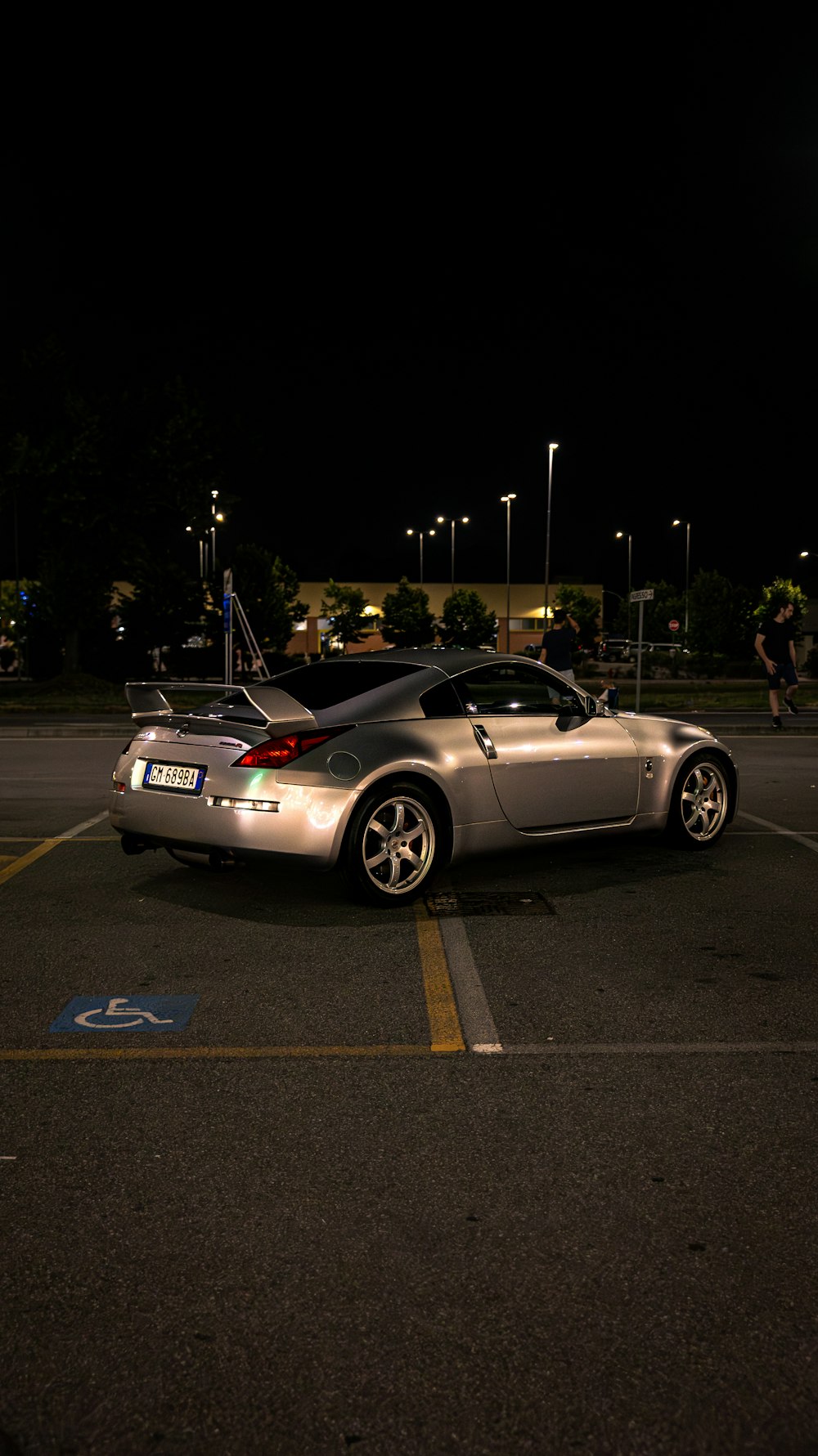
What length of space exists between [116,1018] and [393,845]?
7.68ft

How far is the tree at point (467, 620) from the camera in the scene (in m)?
83.3

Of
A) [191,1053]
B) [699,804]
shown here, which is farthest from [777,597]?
[191,1053]

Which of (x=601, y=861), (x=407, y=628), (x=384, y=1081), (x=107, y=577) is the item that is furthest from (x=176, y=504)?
(x=407, y=628)

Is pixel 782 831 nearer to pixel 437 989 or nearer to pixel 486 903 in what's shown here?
pixel 486 903

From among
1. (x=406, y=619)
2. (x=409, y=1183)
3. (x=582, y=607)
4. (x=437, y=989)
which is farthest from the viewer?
(x=582, y=607)

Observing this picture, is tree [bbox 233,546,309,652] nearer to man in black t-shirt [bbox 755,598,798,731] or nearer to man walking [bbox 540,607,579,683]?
man in black t-shirt [bbox 755,598,798,731]

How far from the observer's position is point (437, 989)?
5.42 m

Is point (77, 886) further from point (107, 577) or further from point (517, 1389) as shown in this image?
point (107, 577)

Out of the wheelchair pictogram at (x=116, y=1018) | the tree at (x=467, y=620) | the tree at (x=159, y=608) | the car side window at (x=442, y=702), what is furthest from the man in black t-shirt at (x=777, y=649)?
the tree at (x=467, y=620)

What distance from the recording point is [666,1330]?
270 centimetres

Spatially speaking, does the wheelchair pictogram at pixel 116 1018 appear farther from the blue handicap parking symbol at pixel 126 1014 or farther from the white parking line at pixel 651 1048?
the white parking line at pixel 651 1048

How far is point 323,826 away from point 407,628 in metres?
76.5

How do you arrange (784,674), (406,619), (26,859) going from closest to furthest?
(26,859) < (784,674) < (406,619)

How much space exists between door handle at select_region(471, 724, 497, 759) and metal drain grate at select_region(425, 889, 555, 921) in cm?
82
